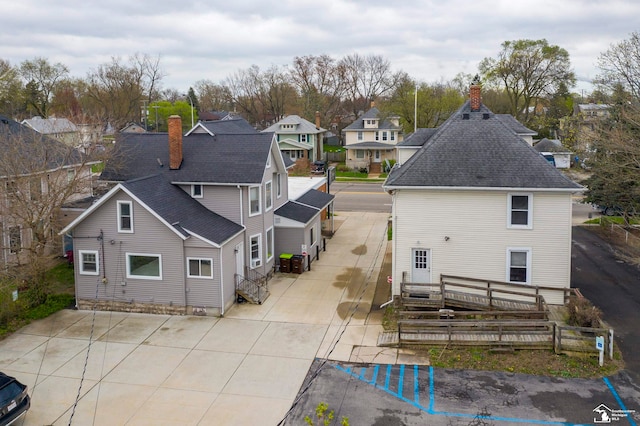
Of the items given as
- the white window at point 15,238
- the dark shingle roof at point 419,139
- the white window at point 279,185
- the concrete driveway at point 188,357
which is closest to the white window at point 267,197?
the white window at point 279,185

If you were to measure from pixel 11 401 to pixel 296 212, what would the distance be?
19.0 m

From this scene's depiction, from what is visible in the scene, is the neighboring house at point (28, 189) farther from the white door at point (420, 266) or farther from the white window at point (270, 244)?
the white door at point (420, 266)

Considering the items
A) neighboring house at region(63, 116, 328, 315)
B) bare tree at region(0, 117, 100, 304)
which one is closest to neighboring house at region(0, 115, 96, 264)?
bare tree at region(0, 117, 100, 304)

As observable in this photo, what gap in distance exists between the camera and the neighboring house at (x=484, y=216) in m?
22.0

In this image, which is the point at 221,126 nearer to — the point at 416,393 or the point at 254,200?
the point at 254,200

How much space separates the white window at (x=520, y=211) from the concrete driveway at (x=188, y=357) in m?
6.79

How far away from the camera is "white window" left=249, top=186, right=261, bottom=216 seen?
85.3ft

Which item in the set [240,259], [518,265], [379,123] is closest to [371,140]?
[379,123]

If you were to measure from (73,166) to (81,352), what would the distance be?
14.4 metres

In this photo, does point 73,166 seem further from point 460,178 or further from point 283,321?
point 460,178

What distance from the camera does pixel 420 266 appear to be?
919 inches

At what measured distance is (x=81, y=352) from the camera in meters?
19.2

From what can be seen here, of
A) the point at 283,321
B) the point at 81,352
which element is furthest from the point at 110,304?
the point at 283,321

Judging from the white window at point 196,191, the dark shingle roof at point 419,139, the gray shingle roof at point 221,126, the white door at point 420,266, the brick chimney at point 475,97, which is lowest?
the white door at point 420,266
